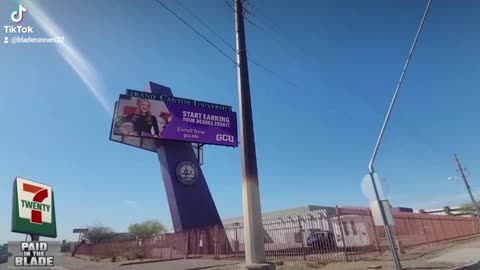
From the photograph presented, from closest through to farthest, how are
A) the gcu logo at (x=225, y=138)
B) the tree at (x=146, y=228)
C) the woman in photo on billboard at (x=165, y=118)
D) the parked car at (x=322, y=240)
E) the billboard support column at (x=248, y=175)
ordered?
the billboard support column at (x=248, y=175) < the parked car at (x=322, y=240) < the woman in photo on billboard at (x=165, y=118) < the gcu logo at (x=225, y=138) < the tree at (x=146, y=228)

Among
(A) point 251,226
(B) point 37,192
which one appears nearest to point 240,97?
(A) point 251,226

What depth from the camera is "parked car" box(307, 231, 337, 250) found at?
15617 millimetres

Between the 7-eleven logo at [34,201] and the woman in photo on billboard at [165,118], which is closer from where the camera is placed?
the 7-eleven logo at [34,201]

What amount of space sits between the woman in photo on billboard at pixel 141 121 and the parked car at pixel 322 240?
17.2 meters

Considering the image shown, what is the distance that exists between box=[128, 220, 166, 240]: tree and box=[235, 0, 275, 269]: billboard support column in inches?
2436

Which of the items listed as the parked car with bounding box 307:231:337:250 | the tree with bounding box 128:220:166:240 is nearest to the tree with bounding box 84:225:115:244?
the tree with bounding box 128:220:166:240

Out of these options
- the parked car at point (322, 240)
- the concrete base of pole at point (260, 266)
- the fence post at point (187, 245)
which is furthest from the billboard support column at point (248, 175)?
the fence post at point (187, 245)

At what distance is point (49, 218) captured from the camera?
3461 millimetres

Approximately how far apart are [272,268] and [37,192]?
6.22m

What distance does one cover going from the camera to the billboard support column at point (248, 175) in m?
8.45

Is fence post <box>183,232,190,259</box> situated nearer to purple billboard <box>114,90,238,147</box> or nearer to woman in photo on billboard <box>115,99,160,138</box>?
purple billboard <box>114,90,238,147</box>

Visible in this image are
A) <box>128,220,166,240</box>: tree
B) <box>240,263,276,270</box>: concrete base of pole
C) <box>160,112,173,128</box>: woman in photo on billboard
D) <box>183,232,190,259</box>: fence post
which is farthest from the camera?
A: <box>128,220,166,240</box>: tree

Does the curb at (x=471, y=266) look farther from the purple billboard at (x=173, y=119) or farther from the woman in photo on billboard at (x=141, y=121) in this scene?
the woman in photo on billboard at (x=141, y=121)

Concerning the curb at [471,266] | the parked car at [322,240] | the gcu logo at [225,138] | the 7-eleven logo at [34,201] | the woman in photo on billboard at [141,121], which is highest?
the woman in photo on billboard at [141,121]
